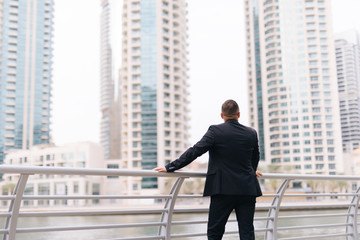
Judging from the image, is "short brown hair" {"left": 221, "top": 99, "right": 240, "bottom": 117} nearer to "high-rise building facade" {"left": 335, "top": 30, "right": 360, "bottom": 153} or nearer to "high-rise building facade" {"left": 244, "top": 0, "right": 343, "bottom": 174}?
"high-rise building facade" {"left": 244, "top": 0, "right": 343, "bottom": 174}

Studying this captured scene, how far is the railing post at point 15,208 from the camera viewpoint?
9.00 ft

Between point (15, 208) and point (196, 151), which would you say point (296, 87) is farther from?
point (15, 208)

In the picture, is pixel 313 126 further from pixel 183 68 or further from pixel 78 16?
pixel 78 16

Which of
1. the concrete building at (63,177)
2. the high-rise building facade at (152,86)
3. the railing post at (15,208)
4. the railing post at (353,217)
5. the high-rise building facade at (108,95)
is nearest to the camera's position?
the railing post at (15,208)

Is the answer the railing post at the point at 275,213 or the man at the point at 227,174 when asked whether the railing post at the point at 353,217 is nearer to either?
the railing post at the point at 275,213

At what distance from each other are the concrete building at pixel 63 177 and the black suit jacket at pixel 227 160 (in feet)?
182

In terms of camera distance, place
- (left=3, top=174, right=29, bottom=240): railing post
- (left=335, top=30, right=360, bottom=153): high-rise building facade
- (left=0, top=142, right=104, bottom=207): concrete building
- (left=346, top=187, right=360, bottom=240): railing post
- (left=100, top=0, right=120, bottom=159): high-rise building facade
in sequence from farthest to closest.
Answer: (left=100, top=0, right=120, bottom=159): high-rise building facade < (left=335, top=30, right=360, bottom=153): high-rise building facade < (left=0, top=142, right=104, bottom=207): concrete building < (left=346, top=187, right=360, bottom=240): railing post < (left=3, top=174, right=29, bottom=240): railing post

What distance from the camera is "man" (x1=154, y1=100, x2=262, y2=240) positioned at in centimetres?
310

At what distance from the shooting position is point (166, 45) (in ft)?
228

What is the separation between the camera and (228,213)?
3.14 meters

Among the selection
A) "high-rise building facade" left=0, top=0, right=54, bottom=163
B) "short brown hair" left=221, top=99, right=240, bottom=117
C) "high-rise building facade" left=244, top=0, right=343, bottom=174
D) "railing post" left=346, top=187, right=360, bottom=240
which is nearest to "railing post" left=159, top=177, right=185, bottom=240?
"short brown hair" left=221, top=99, right=240, bottom=117

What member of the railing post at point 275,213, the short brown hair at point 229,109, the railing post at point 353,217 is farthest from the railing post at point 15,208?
the railing post at point 353,217

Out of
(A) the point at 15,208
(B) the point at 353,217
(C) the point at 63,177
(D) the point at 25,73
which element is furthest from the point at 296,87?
(A) the point at 15,208

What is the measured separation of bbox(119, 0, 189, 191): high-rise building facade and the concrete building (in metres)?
5.49
